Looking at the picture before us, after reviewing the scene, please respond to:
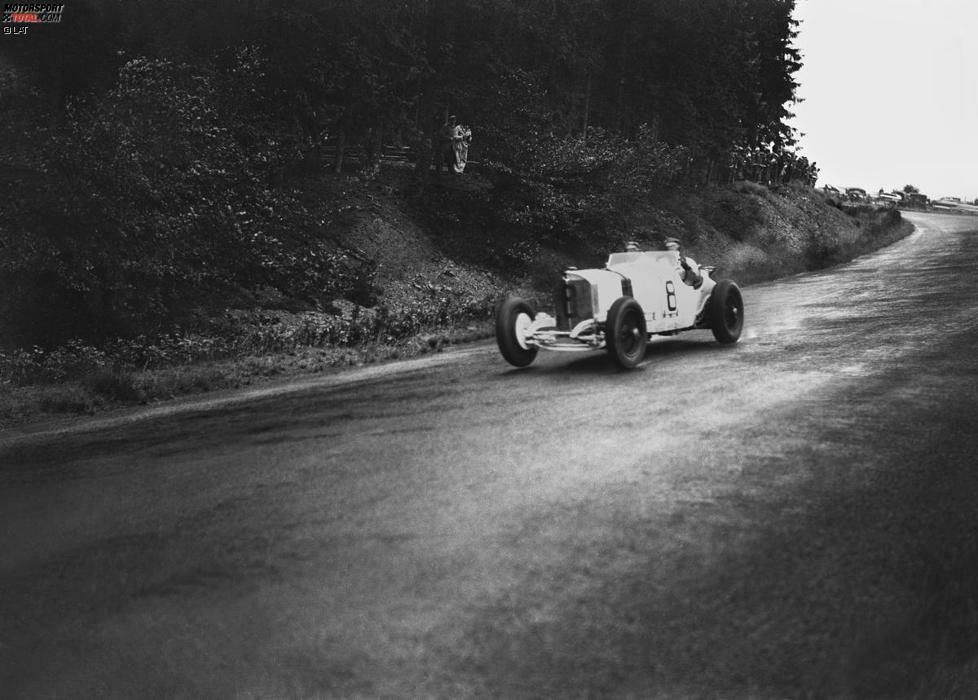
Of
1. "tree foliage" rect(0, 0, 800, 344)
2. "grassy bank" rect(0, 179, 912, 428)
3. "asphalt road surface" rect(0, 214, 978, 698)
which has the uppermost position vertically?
"tree foliage" rect(0, 0, 800, 344)

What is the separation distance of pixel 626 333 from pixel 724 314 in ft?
7.56

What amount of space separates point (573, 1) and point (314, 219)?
16831mm

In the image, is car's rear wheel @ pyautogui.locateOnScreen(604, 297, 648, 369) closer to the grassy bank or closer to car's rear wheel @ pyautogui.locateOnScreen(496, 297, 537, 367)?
car's rear wheel @ pyautogui.locateOnScreen(496, 297, 537, 367)

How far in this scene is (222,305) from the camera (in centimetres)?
1798

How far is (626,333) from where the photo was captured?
10.9 metres

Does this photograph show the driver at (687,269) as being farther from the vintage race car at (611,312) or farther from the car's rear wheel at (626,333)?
the car's rear wheel at (626,333)

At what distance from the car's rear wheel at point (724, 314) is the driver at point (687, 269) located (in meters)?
0.26

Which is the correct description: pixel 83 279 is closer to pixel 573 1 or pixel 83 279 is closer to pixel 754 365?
pixel 754 365

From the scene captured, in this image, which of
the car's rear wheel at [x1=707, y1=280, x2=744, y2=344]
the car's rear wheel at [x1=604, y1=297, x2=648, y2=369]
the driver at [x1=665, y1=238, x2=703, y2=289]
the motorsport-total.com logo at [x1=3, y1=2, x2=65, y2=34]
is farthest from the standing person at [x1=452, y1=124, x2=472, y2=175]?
the car's rear wheel at [x1=604, y1=297, x2=648, y2=369]

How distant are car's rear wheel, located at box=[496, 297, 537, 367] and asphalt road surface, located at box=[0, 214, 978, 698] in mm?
1673

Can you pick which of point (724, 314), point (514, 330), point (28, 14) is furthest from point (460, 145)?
point (514, 330)

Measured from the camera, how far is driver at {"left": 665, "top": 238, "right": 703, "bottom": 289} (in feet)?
40.6

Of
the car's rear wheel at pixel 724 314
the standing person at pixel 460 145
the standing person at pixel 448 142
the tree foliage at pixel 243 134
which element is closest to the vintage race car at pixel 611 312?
the car's rear wheel at pixel 724 314

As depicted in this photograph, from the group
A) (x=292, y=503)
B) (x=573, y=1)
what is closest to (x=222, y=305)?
(x=292, y=503)
